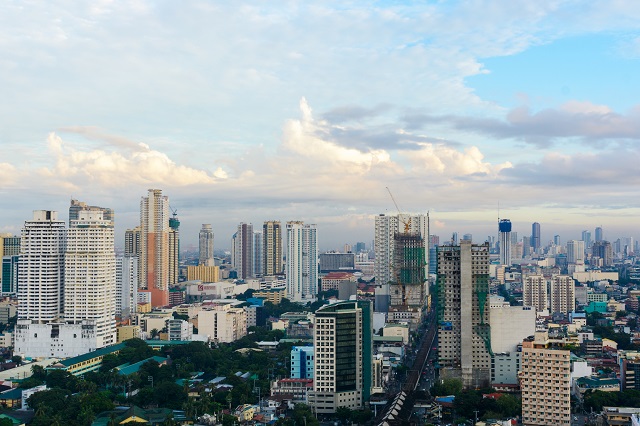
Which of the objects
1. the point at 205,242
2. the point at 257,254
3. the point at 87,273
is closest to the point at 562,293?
the point at 87,273

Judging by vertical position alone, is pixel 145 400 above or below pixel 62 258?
below

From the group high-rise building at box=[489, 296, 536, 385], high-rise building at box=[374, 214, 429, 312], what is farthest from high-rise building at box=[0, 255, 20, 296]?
high-rise building at box=[489, 296, 536, 385]

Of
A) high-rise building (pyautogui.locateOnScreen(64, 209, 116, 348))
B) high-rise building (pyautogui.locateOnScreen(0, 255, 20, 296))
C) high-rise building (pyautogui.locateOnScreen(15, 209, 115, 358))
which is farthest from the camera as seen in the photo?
high-rise building (pyautogui.locateOnScreen(0, 255, 20, 296))

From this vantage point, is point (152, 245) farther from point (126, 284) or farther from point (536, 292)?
point (536, 292)

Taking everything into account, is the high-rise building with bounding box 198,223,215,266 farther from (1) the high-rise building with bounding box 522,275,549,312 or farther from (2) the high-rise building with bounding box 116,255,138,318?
(1) the high-rise building with bounding box 522,275,549,312

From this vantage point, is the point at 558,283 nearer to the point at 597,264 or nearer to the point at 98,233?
the point at 98,233

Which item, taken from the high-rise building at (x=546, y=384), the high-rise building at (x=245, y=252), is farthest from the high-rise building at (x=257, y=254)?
the high-rise building at (x=546, y=384)

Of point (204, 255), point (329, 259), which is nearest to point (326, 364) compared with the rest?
point (204, 255)
